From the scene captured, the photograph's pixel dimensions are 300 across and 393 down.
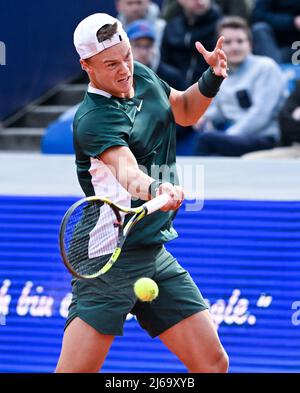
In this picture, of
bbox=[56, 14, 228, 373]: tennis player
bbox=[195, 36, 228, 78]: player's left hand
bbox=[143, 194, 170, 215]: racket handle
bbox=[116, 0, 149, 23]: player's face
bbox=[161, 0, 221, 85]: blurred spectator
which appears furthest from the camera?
bbox=[116, 0, 149, 23]: player's face

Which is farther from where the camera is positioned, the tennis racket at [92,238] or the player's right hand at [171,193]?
the tennis racket at [92,238]

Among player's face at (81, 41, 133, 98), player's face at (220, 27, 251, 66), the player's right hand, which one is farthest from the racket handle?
player's face at (220, 27, 251, 66)

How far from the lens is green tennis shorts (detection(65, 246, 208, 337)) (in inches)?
158

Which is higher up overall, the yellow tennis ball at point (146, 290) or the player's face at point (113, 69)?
the player's face at point (113, 69)

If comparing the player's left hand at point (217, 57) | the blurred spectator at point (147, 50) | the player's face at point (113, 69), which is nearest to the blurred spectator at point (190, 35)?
the blurred spectator at point (147, 50)

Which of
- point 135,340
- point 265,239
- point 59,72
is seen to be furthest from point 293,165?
point 59,72

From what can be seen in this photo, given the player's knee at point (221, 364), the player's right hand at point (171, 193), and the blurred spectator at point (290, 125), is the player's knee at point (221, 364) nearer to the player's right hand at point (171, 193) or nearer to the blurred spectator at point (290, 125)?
the player's right hand at point (171, 193)

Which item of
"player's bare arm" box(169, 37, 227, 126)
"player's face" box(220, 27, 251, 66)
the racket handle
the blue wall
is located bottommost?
the blue wall

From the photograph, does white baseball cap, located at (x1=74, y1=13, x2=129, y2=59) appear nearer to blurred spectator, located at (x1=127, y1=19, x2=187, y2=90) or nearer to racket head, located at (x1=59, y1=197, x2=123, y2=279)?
racket head, located at (x1=59, y1=197, x2=123, y2=279)

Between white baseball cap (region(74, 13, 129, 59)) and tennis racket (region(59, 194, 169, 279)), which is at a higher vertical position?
white baseball cap (region(74, 13, 129, 59))

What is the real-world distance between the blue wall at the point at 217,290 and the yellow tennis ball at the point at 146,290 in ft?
4.44

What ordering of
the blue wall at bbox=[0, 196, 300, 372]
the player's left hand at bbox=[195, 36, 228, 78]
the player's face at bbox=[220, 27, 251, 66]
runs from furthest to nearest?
the player's face at bbox=[220, 27, 251, 66] → the blue wall at bbox=[0, 196, 300, 372] → the player's left hand at bbox=[195, 36, 228, 78]

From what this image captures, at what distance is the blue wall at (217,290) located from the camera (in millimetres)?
5133

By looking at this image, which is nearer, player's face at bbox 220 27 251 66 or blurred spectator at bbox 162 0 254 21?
player's face at bbox 220 27 251 66
